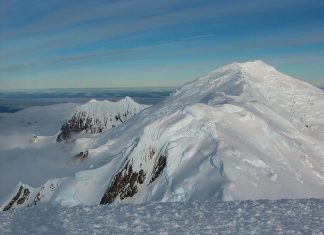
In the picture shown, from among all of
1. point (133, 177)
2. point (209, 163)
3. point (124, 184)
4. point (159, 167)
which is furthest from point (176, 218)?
point (124, 184)

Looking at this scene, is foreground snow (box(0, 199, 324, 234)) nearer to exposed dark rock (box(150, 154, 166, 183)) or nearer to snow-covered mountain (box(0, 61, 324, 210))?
snow-covered mountain (box(0, 61, 324, 210))

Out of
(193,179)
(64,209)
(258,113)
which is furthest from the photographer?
(258,113)

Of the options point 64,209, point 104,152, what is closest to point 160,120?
point 104,152

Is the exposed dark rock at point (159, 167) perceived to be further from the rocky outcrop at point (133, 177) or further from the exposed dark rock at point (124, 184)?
the exposed dark rock at point (124, 184)

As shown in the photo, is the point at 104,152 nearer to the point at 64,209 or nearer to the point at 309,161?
the point at 309,161

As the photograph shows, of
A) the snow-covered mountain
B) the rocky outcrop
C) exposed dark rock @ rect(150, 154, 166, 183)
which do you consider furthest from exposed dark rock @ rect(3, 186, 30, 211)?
exposed dark rock @ rect(150, 154, 166, 183)

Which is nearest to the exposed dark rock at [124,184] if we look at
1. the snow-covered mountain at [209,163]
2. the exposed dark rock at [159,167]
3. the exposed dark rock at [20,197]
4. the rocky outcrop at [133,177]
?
the rocky outcrop at [133,177]
